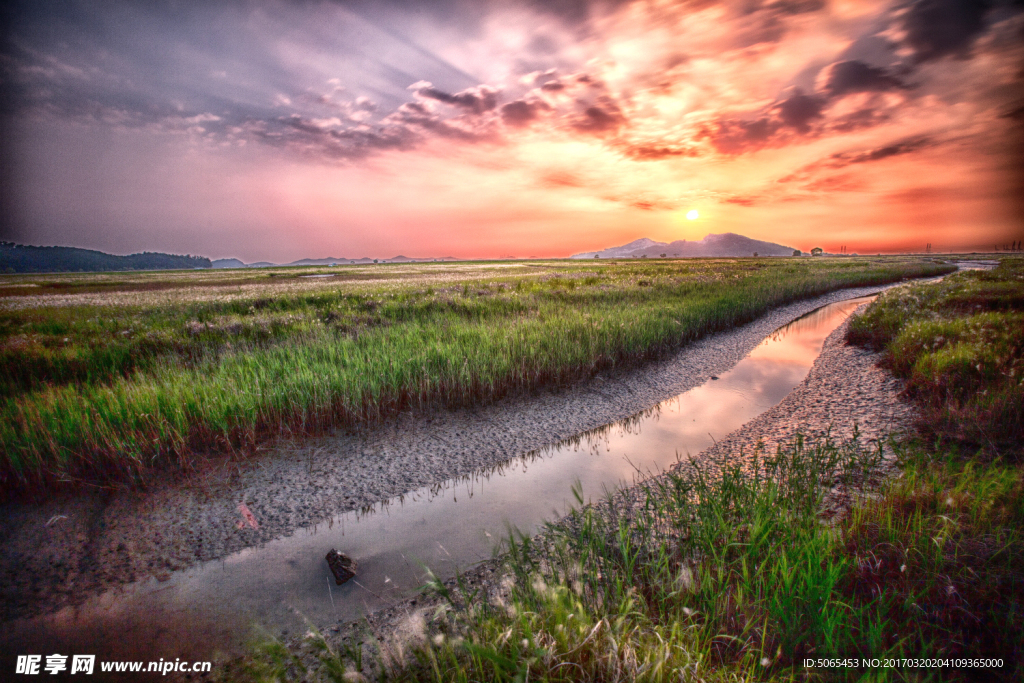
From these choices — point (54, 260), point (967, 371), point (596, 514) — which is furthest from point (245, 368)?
point (54, 260)

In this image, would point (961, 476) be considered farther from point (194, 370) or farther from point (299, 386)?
point (194, 370)

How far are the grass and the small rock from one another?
0.60 meters

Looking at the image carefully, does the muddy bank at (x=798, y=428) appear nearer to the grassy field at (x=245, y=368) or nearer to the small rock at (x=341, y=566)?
the small rock at (x=341, y=566)

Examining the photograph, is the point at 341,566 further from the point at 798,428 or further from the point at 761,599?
the point at 798,428

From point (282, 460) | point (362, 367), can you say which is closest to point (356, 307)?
Answer: point (362, 367)

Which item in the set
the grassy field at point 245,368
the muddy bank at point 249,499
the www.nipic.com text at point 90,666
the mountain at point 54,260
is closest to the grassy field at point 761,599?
the www.nipic.com text at point 90,666

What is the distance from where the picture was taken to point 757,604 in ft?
6.64

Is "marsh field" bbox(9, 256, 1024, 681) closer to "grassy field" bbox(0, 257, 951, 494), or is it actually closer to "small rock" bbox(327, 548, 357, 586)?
"grassy field" bbox(0, 257, 951, 494)

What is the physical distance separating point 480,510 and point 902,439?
16.0ft

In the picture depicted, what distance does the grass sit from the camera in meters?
1.71

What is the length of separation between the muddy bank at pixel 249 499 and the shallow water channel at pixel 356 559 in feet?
0.71

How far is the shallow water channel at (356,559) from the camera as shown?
2.50m

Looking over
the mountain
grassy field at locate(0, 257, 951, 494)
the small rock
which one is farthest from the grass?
the mountain

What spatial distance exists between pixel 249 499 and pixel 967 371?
923 cm
